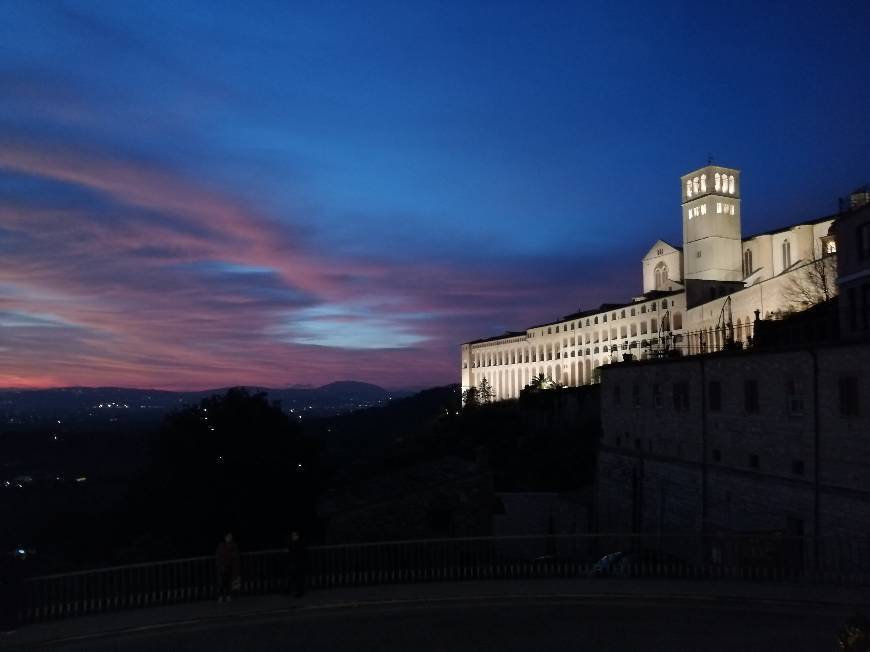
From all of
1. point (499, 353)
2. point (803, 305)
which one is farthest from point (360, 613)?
point (499, 353)

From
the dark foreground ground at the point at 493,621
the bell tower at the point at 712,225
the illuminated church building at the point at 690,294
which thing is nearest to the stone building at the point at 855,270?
the dark foreground ground at the point at 493,621

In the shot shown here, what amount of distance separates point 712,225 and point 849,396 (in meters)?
85.2

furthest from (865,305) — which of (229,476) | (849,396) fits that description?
(229,476)

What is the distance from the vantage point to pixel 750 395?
28656 millimetres

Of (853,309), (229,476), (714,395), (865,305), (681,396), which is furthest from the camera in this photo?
(229,476)

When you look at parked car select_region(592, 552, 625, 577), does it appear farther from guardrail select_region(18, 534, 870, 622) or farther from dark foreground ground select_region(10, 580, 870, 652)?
dark foreground ground select_region(10, 580, 870, 652)

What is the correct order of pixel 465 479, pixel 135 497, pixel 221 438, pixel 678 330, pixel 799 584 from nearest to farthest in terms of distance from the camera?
1. pixel 799 584
2. pixel 465 479
3. pixel 221 438
4. pixel 135 497
5. pixel 678 330

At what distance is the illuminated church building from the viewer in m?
76.6

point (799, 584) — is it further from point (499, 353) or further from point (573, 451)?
point (499, 353)

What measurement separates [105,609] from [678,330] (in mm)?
82804

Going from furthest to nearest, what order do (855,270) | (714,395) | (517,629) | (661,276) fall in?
(661,276) → (855,270) → (714,395) → (517,629)

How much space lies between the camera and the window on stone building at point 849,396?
74.5 ft

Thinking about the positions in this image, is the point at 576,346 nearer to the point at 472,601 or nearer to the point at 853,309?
the point at 853,309

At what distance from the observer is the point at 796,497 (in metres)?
25.2
